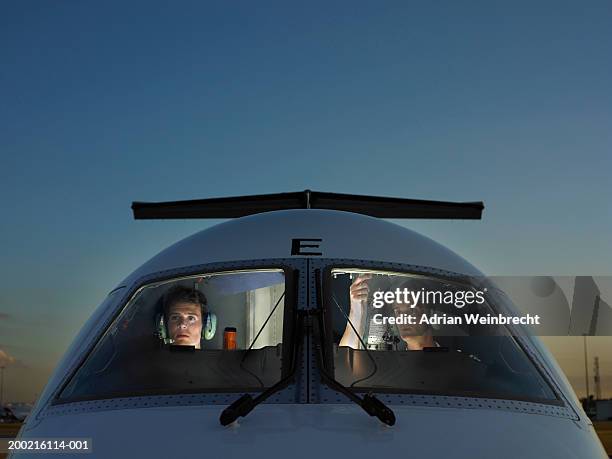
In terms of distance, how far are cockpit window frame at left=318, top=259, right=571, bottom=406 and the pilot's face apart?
117 centimetres

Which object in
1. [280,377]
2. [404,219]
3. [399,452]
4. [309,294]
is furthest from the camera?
[404,219]

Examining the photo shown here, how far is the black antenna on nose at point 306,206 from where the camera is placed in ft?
41.9

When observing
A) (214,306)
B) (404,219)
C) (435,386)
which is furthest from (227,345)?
(404,219)

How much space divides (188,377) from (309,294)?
1.15 metres

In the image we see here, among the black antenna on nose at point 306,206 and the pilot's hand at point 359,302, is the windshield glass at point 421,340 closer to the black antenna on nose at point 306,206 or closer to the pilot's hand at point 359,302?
the pilot's hand at point 359,302

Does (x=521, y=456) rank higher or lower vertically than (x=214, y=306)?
lower

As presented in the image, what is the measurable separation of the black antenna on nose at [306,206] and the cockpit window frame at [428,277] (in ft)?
19.3

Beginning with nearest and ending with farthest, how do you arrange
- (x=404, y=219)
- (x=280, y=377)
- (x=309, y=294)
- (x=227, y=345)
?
1. (x=280, y=377)
2. (x=309, y=294)
3. (x=227, y=345)
4. (x=404, y=219)

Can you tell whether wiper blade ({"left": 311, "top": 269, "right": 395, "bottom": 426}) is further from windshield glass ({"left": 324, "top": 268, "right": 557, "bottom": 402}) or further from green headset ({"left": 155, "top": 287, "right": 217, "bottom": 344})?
green headset ({"left": 155, "top": 287, "right": 217, "bottom": 344})

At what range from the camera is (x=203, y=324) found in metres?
6.51

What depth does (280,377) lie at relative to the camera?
551cm

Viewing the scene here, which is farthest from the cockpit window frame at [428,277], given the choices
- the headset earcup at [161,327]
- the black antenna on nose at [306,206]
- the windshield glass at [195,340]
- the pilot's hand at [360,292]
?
the black antenna on nose at [306,206]

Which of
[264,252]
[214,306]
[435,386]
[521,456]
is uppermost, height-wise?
[264,252]

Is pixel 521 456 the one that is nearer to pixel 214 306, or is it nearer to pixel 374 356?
pixel 374 356
